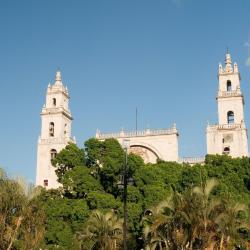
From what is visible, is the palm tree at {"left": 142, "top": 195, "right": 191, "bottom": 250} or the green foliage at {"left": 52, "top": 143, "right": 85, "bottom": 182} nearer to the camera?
the palm tree at {"left": 142, "top": 195, "right": 191, "bottom": 250}

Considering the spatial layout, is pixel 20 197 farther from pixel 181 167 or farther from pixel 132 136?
pixel 132 136

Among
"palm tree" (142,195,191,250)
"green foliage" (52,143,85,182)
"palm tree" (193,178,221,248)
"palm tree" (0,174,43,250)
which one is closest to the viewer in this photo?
"palm tree" (193,178,221,248)

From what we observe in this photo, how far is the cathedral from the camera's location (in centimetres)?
5756

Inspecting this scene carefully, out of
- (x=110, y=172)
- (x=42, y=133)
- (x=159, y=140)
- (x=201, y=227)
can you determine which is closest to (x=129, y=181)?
(x=201, y=227)

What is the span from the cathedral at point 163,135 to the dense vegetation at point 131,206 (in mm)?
15458

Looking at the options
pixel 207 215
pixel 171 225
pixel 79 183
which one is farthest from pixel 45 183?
pixel 207 215

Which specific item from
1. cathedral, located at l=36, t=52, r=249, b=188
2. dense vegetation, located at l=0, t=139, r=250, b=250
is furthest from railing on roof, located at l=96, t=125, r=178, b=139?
dense vegetation, located at l=0, t=139, r=250, b=250

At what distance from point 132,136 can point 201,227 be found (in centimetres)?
3666

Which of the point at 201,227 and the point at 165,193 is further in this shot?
the point at 165,193

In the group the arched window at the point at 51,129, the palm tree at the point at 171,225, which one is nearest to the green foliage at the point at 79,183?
the palm tree at the point at 171,225

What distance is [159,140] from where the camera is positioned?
58.8 meters

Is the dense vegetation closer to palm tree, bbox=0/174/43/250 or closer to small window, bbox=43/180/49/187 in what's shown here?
palm tree, bbox=0/174/43/250

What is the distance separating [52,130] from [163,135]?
14.7 m

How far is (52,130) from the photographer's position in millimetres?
63719
